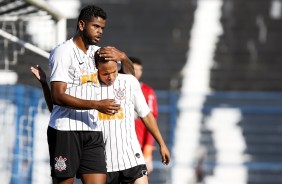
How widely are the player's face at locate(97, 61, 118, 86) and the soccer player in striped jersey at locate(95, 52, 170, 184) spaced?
2 cm

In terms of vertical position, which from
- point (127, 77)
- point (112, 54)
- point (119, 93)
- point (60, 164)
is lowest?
point (60, 164)

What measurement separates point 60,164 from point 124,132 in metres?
0.56

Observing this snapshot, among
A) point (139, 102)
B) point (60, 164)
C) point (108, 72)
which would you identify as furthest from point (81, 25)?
point (60, 164)

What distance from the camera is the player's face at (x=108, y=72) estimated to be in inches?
236

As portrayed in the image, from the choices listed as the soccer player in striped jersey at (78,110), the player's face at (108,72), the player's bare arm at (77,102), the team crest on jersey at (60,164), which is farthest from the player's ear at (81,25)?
the team crest on jersey at (60,164)

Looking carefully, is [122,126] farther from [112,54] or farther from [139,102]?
[112,54]

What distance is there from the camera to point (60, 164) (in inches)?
233

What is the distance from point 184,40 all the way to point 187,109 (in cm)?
223

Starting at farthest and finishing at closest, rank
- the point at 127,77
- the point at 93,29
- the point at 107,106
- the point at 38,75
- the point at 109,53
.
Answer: the point at 127,77
the point at 38,75
the point at 109,53
the point at 93,29
the point at 107,106

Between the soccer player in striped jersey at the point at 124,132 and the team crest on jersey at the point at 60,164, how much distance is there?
404 mm

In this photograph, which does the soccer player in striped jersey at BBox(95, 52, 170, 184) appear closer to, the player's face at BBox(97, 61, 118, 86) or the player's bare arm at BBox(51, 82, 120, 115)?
the player's face at BBox(97, 61, 118, 86)

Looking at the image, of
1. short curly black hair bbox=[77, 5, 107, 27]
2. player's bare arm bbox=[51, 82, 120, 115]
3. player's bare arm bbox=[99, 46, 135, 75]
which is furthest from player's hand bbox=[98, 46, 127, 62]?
player's bare arm bbox=[51, 82, 120, 115]

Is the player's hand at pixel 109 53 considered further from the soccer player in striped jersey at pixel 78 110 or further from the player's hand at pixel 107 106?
the player's hand at pixel 107 106

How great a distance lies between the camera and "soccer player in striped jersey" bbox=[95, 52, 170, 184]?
6215 millimetres
